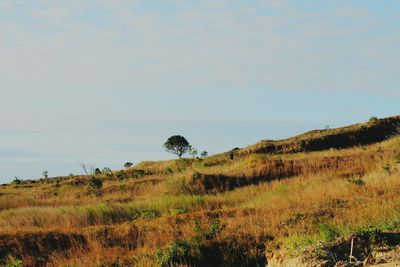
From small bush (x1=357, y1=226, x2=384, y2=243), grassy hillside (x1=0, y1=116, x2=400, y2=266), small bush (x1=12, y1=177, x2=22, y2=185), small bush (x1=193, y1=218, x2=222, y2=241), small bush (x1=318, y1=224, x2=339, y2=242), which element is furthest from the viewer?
small bush (x1=12, y1=177, x2=22, y2=185)

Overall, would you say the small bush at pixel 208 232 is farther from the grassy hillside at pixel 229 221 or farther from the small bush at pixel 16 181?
the small bush at pixel 16 181

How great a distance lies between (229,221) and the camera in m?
14.0

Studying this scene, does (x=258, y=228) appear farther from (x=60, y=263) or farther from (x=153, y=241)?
(x=60, y=263)

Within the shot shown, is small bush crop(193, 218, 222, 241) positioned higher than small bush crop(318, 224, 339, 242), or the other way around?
small bush crop(193, 218, 222, 241)

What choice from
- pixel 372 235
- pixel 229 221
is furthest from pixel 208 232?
pixel 372 235

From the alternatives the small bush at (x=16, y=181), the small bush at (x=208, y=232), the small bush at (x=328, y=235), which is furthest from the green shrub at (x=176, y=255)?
the small bush at (x=16, y=181)

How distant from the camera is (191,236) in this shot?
11719 millimetres

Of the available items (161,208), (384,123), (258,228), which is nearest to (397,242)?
(258,228)

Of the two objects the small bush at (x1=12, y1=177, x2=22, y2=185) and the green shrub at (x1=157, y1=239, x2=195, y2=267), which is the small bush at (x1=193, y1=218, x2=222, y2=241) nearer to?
the green shrub at (x1=157, y1=239, x2=195, y2=267)

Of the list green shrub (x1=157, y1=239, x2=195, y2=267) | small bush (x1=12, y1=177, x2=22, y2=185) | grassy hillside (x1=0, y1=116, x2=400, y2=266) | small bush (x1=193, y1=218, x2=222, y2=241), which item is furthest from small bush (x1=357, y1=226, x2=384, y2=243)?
small bush (x1=12, y1=177, x2=22, y2=185)

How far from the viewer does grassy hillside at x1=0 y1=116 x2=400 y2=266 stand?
32.3ft

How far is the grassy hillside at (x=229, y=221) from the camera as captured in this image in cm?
986

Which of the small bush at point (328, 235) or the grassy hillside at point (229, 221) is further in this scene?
the grassy hillside at point (229, 221)

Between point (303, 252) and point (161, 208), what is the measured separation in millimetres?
11879
